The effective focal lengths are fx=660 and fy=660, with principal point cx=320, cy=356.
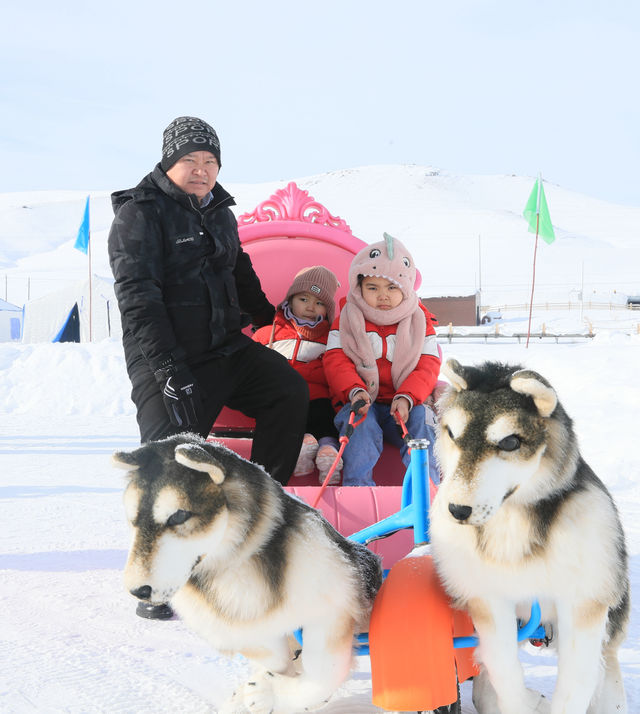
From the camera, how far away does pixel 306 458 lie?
8.89ft

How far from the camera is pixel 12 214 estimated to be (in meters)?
77.1

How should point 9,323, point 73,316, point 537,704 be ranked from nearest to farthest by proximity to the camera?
1. point 537,704
2. point 73,316
3. point 9,323

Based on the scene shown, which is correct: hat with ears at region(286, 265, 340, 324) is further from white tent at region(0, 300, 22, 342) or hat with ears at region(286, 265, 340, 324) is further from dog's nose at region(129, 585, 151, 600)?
white tent at region(0, 300, 22, 342)

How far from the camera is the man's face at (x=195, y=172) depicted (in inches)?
100

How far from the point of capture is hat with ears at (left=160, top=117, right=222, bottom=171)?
2.53 m

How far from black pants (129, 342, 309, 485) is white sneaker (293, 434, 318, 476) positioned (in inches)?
5.4

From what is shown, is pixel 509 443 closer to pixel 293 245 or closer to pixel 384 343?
pixel 384 343

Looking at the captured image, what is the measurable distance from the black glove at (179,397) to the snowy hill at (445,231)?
37930 millimetres

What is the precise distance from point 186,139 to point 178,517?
172 cm

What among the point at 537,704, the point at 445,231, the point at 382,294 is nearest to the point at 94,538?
the point at 382,294

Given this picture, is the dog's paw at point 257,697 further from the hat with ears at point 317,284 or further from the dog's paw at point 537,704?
the hat with ears at point 317,284

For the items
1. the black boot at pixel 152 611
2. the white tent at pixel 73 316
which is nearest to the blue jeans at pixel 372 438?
the black boot at pixel 152 611

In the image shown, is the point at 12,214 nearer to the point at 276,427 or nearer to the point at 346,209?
the point at 346,209

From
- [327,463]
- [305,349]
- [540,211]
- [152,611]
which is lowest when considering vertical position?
[152,611]
